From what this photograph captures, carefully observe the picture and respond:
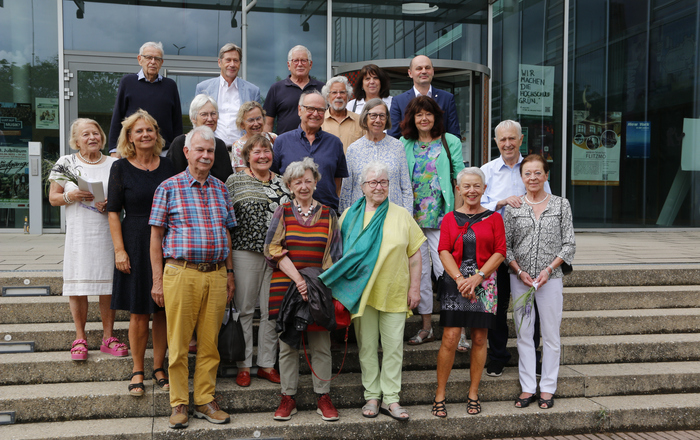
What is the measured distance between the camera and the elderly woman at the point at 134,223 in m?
3.53

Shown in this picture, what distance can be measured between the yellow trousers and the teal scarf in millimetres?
718

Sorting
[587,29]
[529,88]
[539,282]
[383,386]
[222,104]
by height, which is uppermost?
[587,29]

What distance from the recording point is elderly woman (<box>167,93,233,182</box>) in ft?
13.0

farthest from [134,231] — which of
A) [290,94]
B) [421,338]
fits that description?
[421,338]

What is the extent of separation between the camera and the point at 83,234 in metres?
3.83

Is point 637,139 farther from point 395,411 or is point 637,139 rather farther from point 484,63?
point 395,411

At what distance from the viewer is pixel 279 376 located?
394 centimetres

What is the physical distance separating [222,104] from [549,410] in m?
3.75

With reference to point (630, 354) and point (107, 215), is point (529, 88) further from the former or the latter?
point (107, 215)

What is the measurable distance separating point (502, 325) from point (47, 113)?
7.47 m

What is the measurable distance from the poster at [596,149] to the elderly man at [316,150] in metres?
7.30

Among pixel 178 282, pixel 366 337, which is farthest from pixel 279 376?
pixel 178 282

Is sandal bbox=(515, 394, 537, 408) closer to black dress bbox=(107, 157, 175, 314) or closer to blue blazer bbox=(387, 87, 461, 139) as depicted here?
blue blazer bbox=(387, 87, 461, 139)

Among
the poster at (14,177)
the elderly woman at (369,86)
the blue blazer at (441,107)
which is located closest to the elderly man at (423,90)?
the blue blazer at (441,107)
